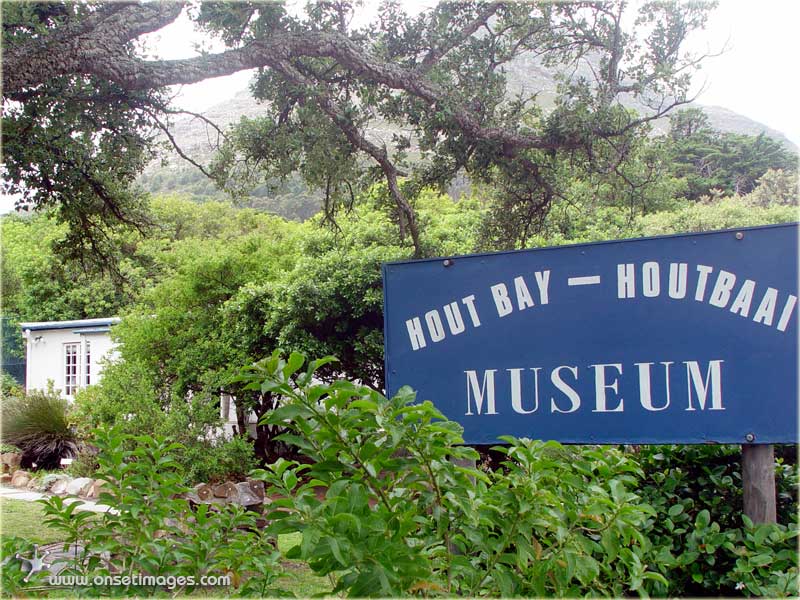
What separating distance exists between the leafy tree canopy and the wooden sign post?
4532mm

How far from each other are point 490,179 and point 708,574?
574 centimetres

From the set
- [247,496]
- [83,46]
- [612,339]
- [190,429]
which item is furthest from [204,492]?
[612,339]

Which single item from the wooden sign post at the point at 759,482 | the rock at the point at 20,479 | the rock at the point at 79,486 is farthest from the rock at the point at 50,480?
the wooden sign post at the point at 759,482

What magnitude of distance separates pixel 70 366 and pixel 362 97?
18.2 meters

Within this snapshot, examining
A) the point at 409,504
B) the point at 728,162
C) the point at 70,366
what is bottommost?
the point at 409,504

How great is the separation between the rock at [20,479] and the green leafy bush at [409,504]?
44.5ft

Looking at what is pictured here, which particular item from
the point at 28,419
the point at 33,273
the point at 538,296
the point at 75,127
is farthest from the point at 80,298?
the point at 538,296

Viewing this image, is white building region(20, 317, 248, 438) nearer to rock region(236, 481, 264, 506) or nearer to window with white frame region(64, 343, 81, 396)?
window with white frame region(64, 343, 81, 396)

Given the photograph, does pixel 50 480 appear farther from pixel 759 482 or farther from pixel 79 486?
pixel 759 482

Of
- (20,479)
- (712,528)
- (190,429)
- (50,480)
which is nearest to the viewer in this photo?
(712,528)

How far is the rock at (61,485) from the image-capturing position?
11820mm

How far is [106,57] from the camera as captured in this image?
604 centimetres

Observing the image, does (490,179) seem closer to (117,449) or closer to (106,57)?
(106,57)

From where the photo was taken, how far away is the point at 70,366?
2262 cm
